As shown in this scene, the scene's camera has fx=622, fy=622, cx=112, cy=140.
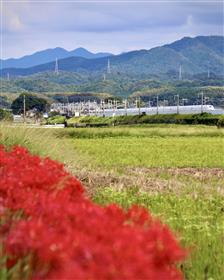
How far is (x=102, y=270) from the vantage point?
92.0 inches

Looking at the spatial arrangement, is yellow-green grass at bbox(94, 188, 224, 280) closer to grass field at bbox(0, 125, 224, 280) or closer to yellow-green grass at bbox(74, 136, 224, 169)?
grass field at bbox(0, 125, 224, 280)

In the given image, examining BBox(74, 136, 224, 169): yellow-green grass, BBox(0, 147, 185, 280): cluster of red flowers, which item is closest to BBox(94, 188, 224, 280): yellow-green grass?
BBox(0, 147, 185, 280): cluster of red flowers

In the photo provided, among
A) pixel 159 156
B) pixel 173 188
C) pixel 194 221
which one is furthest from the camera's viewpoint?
pixel 159 156

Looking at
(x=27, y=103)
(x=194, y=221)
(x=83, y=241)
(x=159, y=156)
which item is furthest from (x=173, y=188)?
(x=27, y=103)

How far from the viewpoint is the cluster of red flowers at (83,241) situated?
2.40 meters

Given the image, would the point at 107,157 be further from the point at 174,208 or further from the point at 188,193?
the point at 174,208

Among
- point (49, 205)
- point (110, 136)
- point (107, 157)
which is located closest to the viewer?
point (49, 205)

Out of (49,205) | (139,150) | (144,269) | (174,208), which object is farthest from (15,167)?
(139,150)

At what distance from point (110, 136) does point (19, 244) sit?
122 feet

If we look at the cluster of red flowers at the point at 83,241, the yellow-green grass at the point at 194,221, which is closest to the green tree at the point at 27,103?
the yellow-green grass at the point at 194,221

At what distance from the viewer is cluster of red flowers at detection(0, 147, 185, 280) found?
2.40m

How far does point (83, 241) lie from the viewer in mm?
2691

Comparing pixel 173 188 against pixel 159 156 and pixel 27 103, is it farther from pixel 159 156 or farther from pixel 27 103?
pixel 27 103

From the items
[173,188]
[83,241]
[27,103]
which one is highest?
[83,241]
